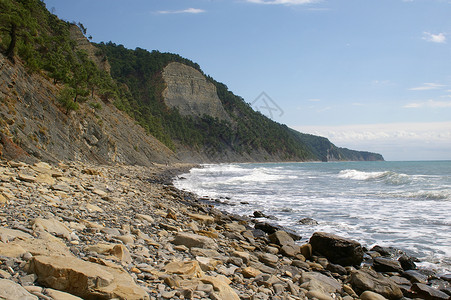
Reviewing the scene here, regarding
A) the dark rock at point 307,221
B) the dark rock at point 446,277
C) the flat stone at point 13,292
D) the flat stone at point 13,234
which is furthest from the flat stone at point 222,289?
the dark rock at point 307,221

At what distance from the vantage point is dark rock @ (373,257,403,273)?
23.8ft

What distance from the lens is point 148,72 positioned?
Answer: 105812 mm

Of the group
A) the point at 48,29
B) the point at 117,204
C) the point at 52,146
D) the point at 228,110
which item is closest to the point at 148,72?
the point at 228,110

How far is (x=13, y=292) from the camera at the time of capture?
271 cm

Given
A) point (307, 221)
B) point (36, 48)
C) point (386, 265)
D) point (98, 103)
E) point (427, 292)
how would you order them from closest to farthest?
point (427, 292) < point (386, 265) < point (307, 221) < point (36, 48) < point (98, 103)

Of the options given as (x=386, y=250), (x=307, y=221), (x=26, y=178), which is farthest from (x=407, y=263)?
(x=26, y=178)

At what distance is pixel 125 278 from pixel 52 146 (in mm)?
15948

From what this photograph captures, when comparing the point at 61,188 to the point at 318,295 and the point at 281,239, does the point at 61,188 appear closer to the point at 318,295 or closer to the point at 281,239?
the point at 281,239

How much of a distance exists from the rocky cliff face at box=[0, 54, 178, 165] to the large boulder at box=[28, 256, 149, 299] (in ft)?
29.9

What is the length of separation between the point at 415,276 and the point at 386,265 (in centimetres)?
68

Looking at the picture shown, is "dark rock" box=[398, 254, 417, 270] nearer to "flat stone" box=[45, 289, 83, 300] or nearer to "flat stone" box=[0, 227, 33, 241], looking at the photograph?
"flat stone" box=[45, 289, 83, 300]

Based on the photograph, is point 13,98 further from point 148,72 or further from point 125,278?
point 148,72

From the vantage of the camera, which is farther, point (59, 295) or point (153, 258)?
point (153, 258)

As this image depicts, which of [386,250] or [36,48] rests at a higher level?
[36,48]
